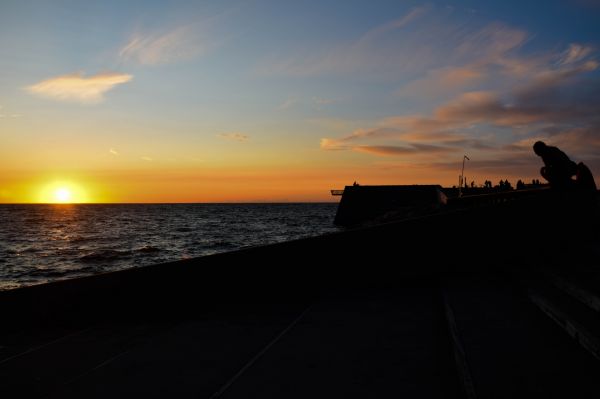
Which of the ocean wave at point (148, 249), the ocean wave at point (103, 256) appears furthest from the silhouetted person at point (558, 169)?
the ocean wave at point (148, 249)

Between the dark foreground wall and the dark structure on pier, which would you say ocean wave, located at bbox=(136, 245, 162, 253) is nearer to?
the dark structure on pier

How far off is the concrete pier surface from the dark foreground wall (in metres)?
0.02

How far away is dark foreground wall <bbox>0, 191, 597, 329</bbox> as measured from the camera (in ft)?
20.4

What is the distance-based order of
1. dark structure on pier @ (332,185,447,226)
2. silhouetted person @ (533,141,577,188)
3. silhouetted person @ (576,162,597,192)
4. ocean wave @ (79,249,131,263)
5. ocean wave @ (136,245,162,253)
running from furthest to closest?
dark structure on pier @ (332,185,447,226), ocean wave @ (136,245,162,253), ocean wave @ (79,249,131,263), silhouetted person @ (576,162,597,192), silhouetted person @ (533,141,577,188)

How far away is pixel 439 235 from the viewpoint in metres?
8.07

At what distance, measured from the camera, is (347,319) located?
5.57 metres

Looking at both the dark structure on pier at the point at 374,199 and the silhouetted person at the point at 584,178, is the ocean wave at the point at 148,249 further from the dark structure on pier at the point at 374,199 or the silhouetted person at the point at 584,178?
the silhouetted person at the point at 584,178

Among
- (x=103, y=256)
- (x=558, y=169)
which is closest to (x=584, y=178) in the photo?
(x=558, y=169)

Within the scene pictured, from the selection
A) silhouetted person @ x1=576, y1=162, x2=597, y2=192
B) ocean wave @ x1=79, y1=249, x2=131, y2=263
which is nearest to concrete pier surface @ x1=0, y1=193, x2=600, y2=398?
silhouetted person @ x1=576, y1=162, x2=597, y2=192

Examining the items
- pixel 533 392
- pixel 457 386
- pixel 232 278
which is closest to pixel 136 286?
pixel 232 278

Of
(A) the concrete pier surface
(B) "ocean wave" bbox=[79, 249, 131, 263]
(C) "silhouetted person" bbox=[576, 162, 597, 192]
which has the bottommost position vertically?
(B) "ocean wave" bbox=[79, 249, 131, 263]

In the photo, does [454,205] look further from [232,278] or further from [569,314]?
[569,314]

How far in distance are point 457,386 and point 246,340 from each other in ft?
7.63

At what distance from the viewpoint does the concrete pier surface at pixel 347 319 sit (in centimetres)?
358
